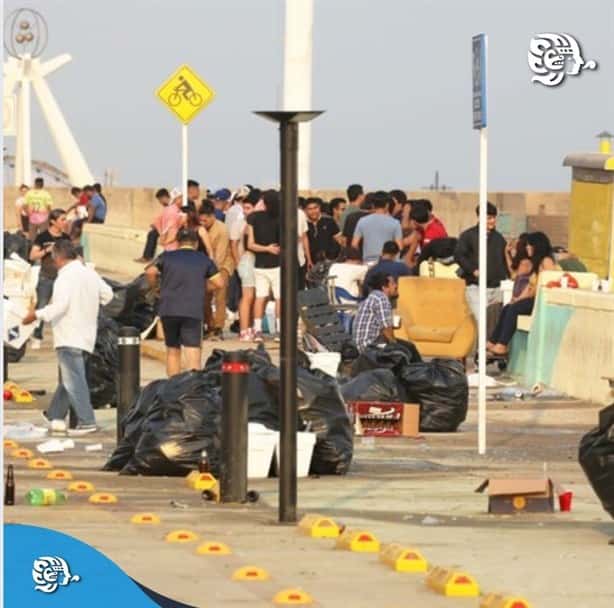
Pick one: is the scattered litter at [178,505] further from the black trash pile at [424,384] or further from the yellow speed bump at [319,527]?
the black trash pile at [424,384]

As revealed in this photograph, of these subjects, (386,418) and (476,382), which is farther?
(476,382)

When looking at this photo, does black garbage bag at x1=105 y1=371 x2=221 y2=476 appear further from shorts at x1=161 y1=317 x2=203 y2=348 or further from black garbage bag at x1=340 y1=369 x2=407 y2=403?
shorts at x1=161 y1=317 x2=203 y2=348

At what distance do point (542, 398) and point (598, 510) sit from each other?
8.44m

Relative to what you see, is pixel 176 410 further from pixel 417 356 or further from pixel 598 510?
pixel 417 356

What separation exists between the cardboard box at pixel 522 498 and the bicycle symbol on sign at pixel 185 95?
14.2m

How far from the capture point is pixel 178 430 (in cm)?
1459

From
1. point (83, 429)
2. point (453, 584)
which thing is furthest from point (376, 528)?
point (83, 429)

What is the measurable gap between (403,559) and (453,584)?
2.72 feet

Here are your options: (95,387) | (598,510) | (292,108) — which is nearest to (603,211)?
(95,387)

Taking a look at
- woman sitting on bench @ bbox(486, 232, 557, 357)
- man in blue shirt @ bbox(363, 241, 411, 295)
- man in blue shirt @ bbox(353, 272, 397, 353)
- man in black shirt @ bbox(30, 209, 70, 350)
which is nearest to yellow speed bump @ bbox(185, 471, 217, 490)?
man in blue shirt @ bbox(353, 272, 397, 353)

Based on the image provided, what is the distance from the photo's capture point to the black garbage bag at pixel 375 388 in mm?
17938

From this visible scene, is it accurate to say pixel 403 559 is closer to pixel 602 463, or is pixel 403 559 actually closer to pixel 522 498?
pixel 602 463

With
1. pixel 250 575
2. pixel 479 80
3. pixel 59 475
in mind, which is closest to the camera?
pixel 250 575

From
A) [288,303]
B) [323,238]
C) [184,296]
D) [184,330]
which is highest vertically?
[288,303]
